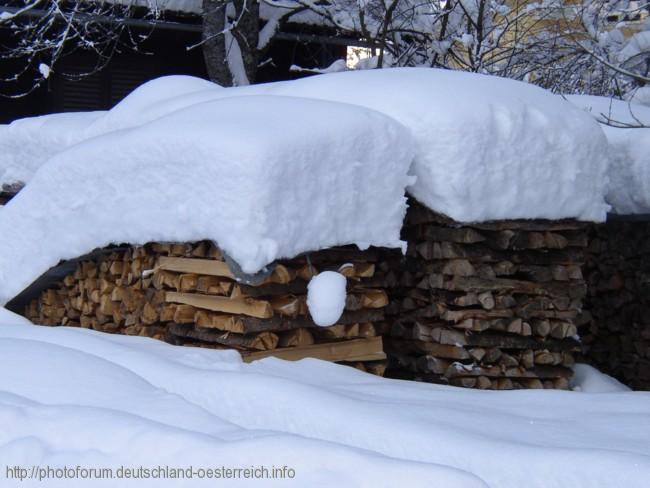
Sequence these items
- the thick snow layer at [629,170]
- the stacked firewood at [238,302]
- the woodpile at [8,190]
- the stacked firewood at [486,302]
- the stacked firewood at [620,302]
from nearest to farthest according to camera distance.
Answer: the stacked firewood at [238,302] < the stacked firewood at [486,302] < the thick snow layer at [629,170] < the stacked firewood at [620,302] < the woodpile at [8,190]

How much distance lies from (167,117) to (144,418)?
2.55 metres

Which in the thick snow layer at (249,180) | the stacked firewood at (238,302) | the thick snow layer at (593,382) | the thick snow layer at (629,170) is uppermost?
the thick snow layer at (629,170)

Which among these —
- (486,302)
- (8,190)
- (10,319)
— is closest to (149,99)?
(10,319)

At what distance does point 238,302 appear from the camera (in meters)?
4.65

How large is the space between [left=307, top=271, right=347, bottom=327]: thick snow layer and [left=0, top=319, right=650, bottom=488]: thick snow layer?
36 centimetres

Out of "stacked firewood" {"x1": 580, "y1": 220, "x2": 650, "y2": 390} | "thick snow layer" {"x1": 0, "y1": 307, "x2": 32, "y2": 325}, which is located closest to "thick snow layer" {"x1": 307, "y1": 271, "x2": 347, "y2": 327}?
"thick snow layer" {"x1": 0, "y1": 307, "x2": 32, "y2": 325}

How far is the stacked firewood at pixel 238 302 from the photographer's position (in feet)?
15.2

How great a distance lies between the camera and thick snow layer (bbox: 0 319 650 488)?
267 centimetres

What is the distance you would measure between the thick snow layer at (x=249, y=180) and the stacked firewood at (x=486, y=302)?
408 mm

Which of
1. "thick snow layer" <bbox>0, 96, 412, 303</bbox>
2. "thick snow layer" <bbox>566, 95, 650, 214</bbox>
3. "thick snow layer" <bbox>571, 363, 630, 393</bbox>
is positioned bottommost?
"thick snow layer" <bbox>571, 363, 630, 393</bbox>

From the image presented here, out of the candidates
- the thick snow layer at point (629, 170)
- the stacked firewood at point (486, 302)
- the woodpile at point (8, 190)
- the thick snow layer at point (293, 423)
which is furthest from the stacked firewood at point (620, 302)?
the woodpile at point (8, 190)

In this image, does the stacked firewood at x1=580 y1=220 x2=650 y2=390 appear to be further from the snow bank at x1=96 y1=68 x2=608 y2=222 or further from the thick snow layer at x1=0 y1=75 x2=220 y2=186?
the thick snow layer at x1=0 y1=75 x2=220 y2=186

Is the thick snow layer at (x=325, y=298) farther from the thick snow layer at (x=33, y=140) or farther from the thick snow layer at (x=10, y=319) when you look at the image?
the thick snow layer at (x=33, y=140)

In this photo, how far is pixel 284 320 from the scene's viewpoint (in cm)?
469
